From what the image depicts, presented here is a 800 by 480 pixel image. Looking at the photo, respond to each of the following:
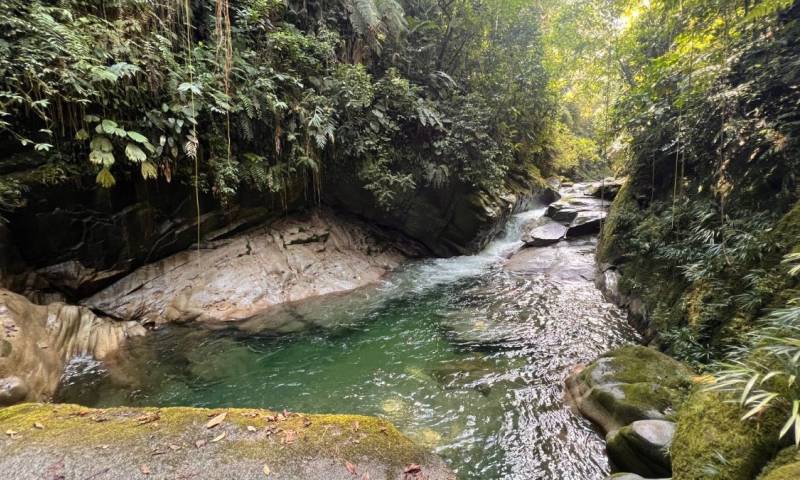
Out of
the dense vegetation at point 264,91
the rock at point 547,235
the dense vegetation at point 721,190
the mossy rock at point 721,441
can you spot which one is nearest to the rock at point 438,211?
the dense vegetation at point 264,91

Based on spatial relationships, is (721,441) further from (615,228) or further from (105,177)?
(105,177)

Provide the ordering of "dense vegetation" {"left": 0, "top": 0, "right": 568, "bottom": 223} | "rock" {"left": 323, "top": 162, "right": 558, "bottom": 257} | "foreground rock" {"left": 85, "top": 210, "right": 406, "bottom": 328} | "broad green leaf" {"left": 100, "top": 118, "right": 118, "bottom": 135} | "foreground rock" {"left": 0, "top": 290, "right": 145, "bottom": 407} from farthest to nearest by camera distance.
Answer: "rock" {"left": 323, "top": 162, "right": 558, "bottom": 257}, "foreground rock" {"left": 85, "top": 210, "right": 406, "bottom": 328}, "broad green leaf" {"left": 100, "top": 118, "right": 118, "bottom": 135}, "dense vegetation" {"left": 0, "top": 0, "right": 568, "bottom": 223}, "foreground rock" {"left": 0, "top": 290, "right": 145, "bottom": 407}

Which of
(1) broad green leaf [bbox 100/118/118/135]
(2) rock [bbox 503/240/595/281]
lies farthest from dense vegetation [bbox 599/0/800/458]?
(1) broad green leaf [bbox 100/118/118/135]

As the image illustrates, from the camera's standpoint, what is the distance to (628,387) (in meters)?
3.98

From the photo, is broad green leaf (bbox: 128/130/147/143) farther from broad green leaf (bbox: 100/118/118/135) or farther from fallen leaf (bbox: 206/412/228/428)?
fallen leaf (bbox: 206/412/228/428)

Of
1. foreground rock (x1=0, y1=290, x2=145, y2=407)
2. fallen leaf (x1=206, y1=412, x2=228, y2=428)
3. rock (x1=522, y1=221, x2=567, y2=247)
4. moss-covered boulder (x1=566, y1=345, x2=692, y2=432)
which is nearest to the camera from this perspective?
fallen leaf (x1=206, y1=412, x2=228, y2=428)

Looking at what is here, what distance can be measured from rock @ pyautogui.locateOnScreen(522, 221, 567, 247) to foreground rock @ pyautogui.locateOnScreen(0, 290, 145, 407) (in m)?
10.8

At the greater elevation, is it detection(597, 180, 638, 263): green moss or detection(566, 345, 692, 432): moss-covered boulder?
detection(597, 180, 638, 263): green moss

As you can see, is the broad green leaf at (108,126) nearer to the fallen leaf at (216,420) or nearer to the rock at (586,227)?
the fallen leaf at (216,420)

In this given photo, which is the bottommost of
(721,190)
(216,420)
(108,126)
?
(216,420)

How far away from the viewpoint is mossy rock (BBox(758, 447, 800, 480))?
5.67 ft

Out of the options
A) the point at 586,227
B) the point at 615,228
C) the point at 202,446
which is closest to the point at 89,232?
the point at 202,446

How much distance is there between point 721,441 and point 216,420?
3.66 metres

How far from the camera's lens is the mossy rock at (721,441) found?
81.0 inches
